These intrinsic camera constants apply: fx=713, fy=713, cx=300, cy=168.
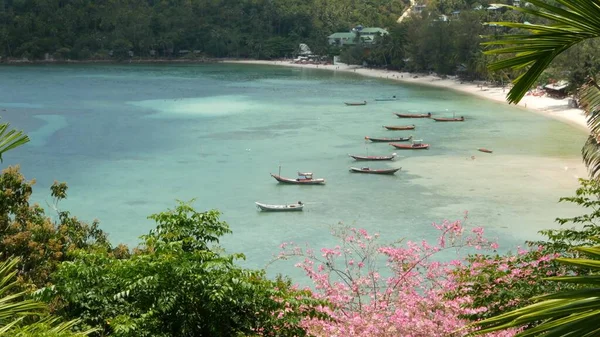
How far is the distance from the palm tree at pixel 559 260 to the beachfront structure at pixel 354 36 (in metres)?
67.4

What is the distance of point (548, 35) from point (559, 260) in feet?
1.57

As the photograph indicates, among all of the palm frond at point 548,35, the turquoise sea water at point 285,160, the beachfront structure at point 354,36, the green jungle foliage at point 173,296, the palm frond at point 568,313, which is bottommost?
the turquoise sea water at point 285,160

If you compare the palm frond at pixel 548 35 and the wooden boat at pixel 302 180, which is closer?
the palm frond at pixel 548 35

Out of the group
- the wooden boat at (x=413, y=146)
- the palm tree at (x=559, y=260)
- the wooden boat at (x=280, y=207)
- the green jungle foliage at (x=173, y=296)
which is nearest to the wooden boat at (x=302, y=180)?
the wooden boat at (x=280, y=207)

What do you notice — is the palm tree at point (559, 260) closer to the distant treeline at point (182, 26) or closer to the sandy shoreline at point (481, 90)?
the sandy shoreline at point (481, 90)

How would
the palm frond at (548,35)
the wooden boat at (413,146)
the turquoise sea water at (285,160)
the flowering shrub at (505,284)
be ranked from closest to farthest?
1. the palm frond at (548,35)
2. the flowering shrub at (505,284)
3. the turquoise sea water at (285,160)
4. the wooden boat at (413,146)

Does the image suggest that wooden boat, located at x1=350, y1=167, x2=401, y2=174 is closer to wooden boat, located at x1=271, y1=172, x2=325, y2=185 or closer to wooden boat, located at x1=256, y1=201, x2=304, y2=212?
wooden boat, located at x1=271, y1=172, x2=325, y2=185

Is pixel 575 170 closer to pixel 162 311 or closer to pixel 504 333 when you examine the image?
pixel 504 333

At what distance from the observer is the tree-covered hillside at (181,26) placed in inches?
2972

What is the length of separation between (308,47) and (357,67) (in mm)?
11384

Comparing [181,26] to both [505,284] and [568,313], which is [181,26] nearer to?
[505,284]

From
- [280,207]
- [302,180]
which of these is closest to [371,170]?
[302,180]

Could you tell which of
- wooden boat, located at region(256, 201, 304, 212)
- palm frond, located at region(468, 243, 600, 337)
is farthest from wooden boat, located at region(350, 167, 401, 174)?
palm frond, located at region(468, 243, 600, 337)

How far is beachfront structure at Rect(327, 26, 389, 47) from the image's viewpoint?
69.2 meters
